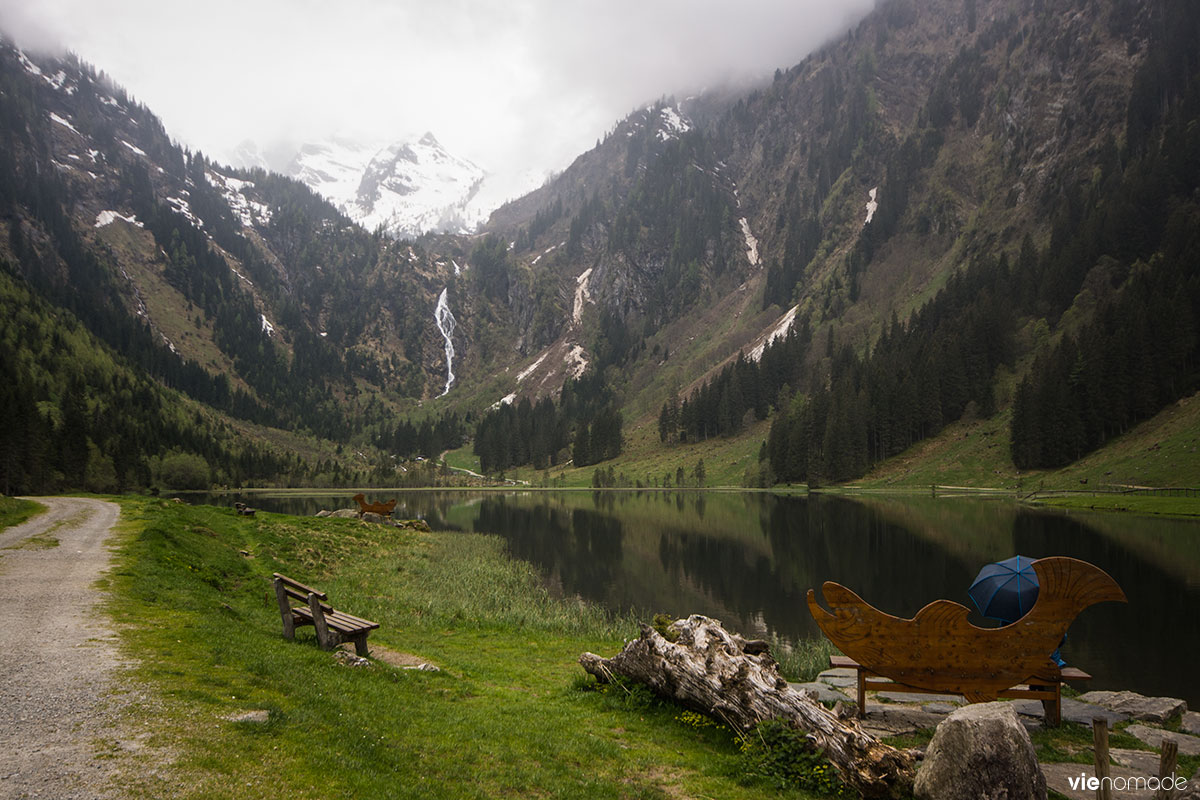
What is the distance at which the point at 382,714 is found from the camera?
11367mm

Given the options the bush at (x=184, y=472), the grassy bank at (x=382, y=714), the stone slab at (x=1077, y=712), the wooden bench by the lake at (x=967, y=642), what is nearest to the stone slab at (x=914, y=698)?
the stone slab at (x=1077, y=712)

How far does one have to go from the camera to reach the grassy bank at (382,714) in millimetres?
8109

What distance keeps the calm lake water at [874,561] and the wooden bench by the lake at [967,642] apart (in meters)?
9.75

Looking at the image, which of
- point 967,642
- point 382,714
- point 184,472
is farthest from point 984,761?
point 184,472

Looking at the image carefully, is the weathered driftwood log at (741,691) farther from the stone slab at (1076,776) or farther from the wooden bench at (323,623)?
the wooden bench at (323,623)

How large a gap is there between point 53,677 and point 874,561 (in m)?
43.8

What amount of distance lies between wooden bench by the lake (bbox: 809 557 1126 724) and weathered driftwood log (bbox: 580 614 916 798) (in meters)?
2.15

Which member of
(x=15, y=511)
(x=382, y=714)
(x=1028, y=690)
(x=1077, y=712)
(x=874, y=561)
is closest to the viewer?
(x=382, y=714)

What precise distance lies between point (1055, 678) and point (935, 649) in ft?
9.20

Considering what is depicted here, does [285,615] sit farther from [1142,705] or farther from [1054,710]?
[1142,705]

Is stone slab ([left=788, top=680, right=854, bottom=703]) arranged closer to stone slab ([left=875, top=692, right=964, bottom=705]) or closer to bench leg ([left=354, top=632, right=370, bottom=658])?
stone slab ([left=875, top=692, right=964, bottom=705])

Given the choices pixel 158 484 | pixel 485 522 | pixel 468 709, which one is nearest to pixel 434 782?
pixel 468 709

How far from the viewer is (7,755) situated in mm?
7348

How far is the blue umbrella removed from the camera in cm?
1501
